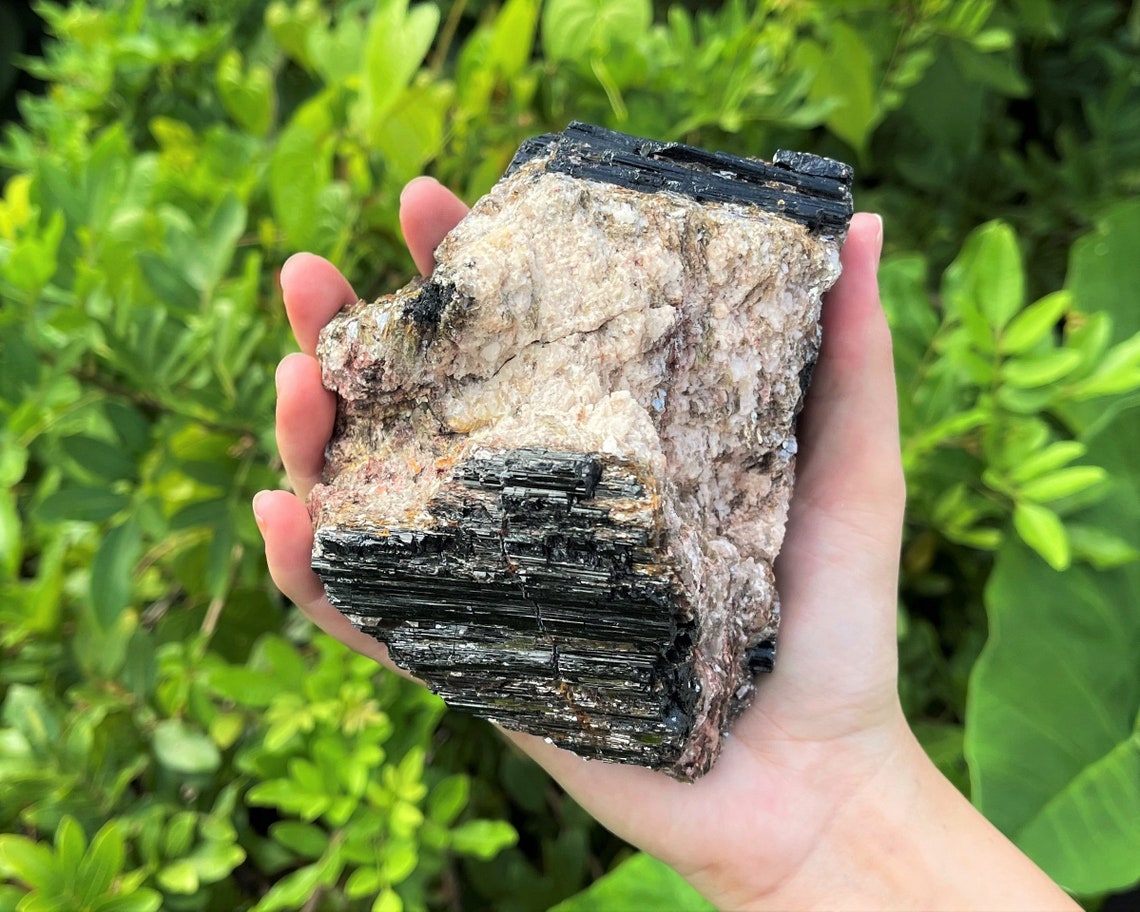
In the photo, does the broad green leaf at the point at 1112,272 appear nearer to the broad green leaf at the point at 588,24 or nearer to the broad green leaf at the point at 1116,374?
the broad green leaf at the point at 1116,374

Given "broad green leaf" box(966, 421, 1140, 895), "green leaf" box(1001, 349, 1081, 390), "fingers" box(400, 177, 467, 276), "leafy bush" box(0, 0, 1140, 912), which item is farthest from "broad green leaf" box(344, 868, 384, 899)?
"green leaf" box(1001, 349, 1081, 390)

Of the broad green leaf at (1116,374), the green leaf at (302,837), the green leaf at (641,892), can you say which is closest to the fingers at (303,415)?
the green leaf at (302,837)

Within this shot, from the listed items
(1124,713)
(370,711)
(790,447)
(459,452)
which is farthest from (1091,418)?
(370,711)

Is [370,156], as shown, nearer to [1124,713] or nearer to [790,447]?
[790,447]

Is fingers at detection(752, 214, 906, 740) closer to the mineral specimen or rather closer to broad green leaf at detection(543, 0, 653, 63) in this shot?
the mineral specimen

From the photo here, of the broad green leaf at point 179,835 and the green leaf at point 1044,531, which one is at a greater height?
the green leaf at point 1044,531
